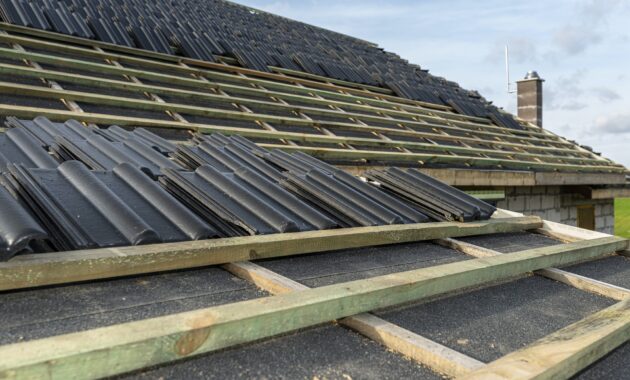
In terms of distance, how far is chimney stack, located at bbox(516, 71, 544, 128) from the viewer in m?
14.8

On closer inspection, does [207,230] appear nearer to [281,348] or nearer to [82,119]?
[281,348]

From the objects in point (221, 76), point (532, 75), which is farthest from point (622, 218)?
point (221, 76)

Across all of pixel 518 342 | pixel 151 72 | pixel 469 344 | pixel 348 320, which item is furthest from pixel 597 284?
pixel 151 72

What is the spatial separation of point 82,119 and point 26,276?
3046mm

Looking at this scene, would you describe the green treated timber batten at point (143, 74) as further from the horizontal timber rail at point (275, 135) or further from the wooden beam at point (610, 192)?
the wooden beam at point (610, 192)

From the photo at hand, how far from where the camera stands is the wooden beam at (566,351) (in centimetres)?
147

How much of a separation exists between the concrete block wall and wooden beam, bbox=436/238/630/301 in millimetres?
5279

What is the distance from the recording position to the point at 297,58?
29.8ft

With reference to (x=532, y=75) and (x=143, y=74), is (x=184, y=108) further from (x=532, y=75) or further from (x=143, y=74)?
(x=532, y=75)

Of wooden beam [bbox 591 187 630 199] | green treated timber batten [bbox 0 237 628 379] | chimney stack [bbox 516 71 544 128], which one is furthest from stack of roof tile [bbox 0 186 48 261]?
chimney stack [bbox 516 71 544 128]

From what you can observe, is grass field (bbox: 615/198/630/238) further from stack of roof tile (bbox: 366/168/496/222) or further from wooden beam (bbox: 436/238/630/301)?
wooden beam (bbox: 436/238/630/301)

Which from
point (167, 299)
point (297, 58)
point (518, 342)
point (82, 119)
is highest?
point (297, 58)

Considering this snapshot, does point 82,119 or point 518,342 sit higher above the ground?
point 82,119

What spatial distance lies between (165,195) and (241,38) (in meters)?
7.03
